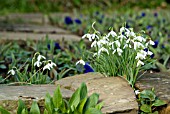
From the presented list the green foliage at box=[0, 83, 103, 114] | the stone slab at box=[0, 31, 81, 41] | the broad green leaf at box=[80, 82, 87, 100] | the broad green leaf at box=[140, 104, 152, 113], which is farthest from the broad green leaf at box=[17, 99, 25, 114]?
the stone slab at box=[0, 31, 81, 41]

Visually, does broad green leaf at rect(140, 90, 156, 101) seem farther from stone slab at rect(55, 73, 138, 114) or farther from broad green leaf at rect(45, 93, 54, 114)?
broad green leaf at rect(45, 93, 54, 114)

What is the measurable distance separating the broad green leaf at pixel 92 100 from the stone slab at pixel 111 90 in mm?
43

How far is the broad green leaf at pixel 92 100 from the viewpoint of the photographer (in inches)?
74.3

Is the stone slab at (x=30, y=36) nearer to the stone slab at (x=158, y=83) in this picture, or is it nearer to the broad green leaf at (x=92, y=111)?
the stone slab at (x=158, y=83)

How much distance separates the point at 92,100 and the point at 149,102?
29 centimetres

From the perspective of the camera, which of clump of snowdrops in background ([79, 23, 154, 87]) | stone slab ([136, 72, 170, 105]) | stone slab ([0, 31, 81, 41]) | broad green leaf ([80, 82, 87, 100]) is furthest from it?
stone slab ([0, 31, 81, 41])

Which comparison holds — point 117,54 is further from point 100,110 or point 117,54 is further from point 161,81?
point 100,110

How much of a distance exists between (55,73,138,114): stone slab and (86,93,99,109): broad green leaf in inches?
1.7

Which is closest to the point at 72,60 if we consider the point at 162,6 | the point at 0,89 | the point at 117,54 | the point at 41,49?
the point at 41,49

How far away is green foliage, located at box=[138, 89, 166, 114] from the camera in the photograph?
1968 mm

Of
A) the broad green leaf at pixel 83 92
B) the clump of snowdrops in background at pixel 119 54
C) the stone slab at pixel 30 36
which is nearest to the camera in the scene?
the broad green leaf at pixel 83 92

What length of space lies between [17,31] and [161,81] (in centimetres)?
240

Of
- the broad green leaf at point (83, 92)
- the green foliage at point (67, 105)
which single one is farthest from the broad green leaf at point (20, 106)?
the broad green leaf at point (83, 92)

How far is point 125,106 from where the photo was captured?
74.5 inches
